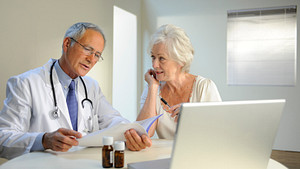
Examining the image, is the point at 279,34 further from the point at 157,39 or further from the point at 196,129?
the point at 196,129

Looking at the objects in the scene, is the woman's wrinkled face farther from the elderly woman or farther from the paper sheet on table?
the paper sheet on table

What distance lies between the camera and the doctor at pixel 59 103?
157cm

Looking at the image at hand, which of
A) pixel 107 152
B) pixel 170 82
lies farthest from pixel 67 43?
pixel 107 152

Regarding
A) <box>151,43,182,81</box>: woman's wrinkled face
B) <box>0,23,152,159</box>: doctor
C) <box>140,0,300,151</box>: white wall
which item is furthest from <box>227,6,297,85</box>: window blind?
<box>0,23,152,159</box>: doctor

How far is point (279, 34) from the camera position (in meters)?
4.71

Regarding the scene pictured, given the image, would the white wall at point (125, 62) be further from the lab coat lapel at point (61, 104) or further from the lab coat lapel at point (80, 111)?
the lab coat lapel at point (61, 104)

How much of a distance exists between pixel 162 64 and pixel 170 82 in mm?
165

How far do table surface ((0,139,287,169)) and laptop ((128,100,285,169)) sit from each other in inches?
13.4

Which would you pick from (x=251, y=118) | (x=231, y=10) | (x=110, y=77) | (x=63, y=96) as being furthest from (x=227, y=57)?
(x=251, y=118)

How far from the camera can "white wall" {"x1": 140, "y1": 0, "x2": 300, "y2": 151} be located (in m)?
4.69

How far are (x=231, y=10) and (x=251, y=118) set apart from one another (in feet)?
14.0

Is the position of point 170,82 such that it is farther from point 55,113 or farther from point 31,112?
point 31,112

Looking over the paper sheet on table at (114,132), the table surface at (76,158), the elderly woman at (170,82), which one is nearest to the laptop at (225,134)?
the table surface at (76,158)

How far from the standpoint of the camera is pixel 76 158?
135cm
